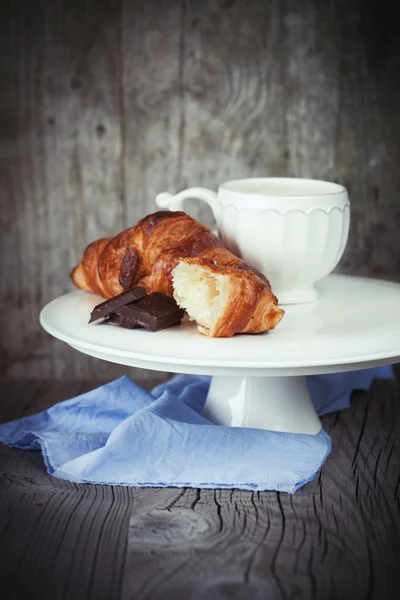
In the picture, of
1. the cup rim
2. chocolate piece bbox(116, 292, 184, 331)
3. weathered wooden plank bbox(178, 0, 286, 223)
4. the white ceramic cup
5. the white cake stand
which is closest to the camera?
the white cake stand

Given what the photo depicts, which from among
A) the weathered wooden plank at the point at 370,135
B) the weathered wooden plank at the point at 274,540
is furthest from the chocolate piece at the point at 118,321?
the weathered wooden plank at the point at 370,135

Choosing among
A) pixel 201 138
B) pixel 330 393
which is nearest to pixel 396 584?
pixel 330 393

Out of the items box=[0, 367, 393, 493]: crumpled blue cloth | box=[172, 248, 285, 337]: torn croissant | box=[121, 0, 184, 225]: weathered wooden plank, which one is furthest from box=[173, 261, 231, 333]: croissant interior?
box=[121, 0, 184, 225]: weathered wooden plank

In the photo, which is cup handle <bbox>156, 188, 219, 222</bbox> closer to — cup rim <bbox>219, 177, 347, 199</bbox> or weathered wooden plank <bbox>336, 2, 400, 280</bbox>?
cup rim <bbox>219, 177, 347, 199</bbox>

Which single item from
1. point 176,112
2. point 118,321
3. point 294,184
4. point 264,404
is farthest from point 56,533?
point 176,112

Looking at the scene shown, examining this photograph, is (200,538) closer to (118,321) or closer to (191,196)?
(118,321)
